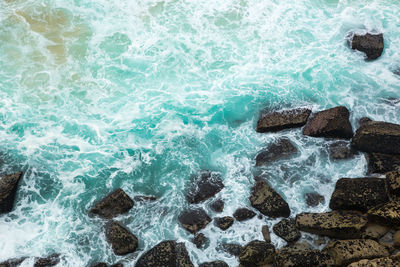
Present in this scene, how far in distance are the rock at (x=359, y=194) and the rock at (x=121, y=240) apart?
291 inches

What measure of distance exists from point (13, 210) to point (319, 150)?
1261 centimetres

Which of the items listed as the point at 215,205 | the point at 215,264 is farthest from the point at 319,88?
the point at 215,264

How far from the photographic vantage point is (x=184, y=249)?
11805 mm

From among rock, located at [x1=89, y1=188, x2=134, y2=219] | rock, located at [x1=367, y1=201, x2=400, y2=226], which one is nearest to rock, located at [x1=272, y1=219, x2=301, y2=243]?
rock, located at [x1=367, y1=201, x2=400, y2=226]

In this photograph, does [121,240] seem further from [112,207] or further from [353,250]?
[353,250]

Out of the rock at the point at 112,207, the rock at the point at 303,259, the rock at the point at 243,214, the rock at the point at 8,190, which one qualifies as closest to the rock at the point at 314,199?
the rock at the point at 243,214

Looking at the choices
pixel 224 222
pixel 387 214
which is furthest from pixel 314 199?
pixel 224 222

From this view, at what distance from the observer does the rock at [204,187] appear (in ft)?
43.5

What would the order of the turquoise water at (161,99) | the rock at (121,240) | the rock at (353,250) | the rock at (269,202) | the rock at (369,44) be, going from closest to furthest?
the rock at (353,250)
the rock at (121,240)
the rock at (269,202)
the turquoise water at (161,99)
the rock at (369,44)

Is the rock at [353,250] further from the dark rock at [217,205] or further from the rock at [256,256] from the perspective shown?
the dark rock at [217,205]

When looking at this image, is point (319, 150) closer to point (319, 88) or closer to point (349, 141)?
point (349, 141)

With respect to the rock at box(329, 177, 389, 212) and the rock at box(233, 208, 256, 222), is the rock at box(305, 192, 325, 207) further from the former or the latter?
the rock at box(233, 208, 256, 222)

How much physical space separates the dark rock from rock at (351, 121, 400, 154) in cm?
618

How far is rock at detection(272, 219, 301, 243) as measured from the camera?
1184 centimetres
